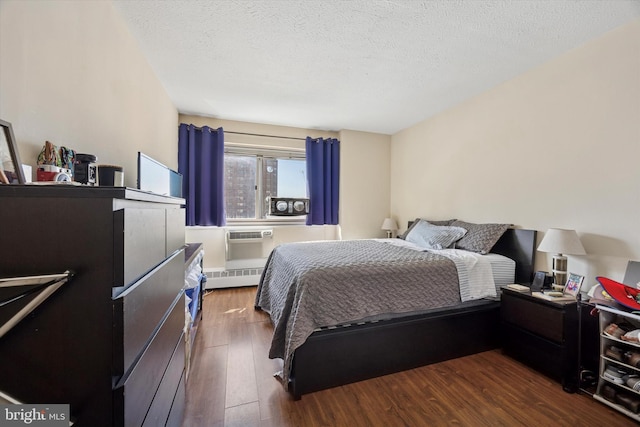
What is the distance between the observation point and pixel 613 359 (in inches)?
61.2

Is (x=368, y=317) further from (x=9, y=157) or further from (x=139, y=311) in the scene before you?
(x=9, y=157)

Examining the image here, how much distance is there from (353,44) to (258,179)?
2569 mm

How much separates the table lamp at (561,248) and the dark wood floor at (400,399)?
2.48ft

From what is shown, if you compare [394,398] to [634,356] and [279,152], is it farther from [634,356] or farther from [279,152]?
[279,152]

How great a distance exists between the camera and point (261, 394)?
1.65 m

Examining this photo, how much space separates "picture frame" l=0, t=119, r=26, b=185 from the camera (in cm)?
83

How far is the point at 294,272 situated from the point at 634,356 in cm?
207

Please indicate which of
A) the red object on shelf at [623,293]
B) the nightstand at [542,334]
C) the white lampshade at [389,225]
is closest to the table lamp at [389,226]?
the white lampshade at [389,225]

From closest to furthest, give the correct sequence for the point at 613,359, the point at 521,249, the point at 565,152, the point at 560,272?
1. the point at 613,359
2. the point at 560,272
3. the point at 565,152
4. the point at 521,249

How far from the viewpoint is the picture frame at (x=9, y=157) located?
2.71ft

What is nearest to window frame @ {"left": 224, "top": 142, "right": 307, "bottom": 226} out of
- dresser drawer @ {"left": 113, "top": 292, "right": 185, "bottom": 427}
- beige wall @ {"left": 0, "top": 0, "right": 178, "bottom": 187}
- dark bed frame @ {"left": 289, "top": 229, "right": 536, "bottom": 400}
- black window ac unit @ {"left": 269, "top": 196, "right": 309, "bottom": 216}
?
black window ac unit @ {"left": 269, "top": 196, "right": 309, "bottom": 216}

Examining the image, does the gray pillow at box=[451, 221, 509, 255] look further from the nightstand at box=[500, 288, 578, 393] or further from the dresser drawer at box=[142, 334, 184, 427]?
the dresser drawer at box=[142, 334, 184, 427]

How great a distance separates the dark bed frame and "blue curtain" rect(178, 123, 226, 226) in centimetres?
268

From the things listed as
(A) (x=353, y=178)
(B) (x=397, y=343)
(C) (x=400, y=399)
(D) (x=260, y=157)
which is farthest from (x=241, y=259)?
(C) (x=400, y=399)
